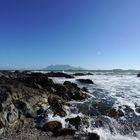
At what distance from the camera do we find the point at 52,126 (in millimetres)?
12430

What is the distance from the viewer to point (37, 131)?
1195 centimetres

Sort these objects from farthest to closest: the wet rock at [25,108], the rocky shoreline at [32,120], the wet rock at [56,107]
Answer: the wet rock at [56,107], the wet rock at [25,108], the rocky shoreline at [32,120]

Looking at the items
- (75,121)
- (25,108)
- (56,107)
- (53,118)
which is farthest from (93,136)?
(56,107)

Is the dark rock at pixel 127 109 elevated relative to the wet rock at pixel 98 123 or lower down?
elevated

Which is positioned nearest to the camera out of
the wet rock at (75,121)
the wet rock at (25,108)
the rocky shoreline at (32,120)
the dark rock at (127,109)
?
the rocky shoreline at (32,120)

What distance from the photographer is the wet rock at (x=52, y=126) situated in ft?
40.1

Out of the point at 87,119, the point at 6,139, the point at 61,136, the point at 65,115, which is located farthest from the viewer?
the point at 65,115

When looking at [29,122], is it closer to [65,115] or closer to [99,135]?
[65,115]

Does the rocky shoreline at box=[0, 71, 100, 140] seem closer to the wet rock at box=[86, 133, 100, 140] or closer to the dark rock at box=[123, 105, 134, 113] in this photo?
the wet rock at box=[86, 133, 100, 140]

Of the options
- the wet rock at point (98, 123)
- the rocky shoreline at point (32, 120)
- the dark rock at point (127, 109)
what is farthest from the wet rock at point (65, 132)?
the dark rock at point (127, 109)

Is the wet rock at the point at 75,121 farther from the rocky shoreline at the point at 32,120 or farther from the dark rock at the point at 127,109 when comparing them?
the dark rock at the point at 127,109

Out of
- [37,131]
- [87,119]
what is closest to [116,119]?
[87,119]

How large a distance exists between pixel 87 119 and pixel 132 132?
3364mm

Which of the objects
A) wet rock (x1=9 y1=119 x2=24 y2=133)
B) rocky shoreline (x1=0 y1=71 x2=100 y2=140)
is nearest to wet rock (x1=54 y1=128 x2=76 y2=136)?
rocky shoreline (x1=0 y1=71 x2=100 y2=140)
